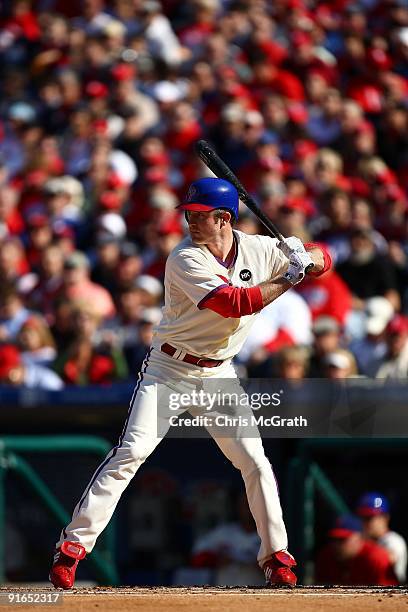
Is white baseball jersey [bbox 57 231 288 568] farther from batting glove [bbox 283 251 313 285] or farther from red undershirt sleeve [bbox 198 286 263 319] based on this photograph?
batting glove [bbox 283 251 313 285]

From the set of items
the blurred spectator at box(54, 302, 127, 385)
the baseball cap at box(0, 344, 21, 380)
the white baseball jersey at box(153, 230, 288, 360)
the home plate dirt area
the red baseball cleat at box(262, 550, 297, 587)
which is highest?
the white baseball jersey at box(153, 230, 288, 360)

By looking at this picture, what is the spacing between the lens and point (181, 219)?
986cm

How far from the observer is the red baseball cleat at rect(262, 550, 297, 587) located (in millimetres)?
5059

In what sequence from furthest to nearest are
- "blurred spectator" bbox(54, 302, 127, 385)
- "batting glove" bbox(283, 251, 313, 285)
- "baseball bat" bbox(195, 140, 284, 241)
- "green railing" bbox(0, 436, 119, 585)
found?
1. "blurred spectator" bbox(54, 302, 127, 385)
2. "green railing" bbox(0, 436, 119, 585)
3. "baseball bat" bbox(195, 140, 284, 241)
4. "batting glove" bbox(283, 251, 313, 285)

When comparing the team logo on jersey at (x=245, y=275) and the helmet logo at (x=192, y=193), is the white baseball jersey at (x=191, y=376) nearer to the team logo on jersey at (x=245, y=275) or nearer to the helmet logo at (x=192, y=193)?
the team logo on jersey at (x=245, y=275)

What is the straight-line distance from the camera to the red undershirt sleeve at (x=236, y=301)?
4793 millimetres

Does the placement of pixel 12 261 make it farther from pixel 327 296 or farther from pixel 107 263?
pixel 327 296

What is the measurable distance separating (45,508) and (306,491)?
57.3 inches

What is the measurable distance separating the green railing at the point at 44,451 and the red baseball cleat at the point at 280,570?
212cm

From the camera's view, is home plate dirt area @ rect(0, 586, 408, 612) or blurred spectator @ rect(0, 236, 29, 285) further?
blurred spectator @ rect(0, 236, 29, 285)

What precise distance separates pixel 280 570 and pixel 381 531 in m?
1.72

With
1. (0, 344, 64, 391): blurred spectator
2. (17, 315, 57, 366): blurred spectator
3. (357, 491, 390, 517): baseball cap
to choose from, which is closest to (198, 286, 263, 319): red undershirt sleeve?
(357, 491, 390, 517): baseball cap

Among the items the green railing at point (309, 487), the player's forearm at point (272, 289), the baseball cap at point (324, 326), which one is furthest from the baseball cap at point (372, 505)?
the player's forearm at point (272, 289)

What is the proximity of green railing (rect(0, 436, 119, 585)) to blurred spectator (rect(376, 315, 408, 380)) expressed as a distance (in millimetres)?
1682
